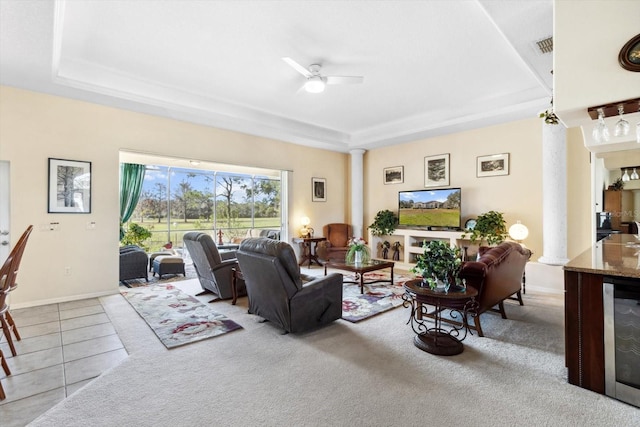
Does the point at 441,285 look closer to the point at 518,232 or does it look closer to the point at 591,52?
the point at 591,52

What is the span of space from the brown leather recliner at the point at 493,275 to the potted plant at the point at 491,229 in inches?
68.8

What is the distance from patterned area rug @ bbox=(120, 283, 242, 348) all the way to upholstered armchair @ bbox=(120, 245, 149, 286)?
0.61 metres

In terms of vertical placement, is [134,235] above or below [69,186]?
below

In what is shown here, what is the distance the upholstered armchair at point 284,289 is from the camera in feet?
10.2

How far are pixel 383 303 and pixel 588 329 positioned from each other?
91.7 inches

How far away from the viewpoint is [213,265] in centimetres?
439

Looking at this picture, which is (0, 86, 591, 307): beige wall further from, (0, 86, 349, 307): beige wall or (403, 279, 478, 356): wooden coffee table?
(403, 279, 478, 356): wooden coffee table

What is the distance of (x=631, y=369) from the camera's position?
2.09 meters

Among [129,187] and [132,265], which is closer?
[132,265]

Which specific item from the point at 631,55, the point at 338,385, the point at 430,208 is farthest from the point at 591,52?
the point at 430,208

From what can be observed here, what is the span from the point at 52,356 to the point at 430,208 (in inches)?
249

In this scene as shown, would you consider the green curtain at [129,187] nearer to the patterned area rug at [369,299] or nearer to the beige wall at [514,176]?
the patterned area rug at [369,299]

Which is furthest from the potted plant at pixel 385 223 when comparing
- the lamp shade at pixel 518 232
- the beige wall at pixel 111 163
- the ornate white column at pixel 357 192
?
the lamp shade at pixel 518 232

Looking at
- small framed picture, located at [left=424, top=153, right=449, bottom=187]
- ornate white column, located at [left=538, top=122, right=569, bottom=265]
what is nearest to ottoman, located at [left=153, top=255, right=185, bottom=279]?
small framed picture, located at [left=424, top=153, right=449, bottom=187]
